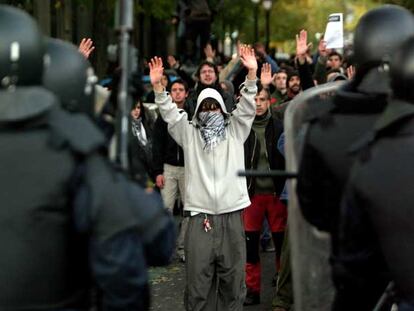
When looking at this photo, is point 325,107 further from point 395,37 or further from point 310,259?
point 310,259

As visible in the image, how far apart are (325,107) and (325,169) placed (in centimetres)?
39

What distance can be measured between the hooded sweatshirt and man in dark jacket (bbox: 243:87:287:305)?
1.05 m

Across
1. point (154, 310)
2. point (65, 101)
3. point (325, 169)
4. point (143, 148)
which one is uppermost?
point (65, 101)

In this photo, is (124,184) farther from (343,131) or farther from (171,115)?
(171,115)

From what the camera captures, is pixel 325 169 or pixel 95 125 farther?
pixel 325 169

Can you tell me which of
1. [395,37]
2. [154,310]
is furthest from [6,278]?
[154,310]

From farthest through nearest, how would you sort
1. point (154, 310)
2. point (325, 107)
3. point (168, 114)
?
point (154, 310)
point (168, 114)
point (325, 107)

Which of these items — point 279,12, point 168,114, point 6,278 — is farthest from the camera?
point 279,12

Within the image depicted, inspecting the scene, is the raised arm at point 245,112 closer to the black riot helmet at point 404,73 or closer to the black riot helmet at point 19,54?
the black riot helmet at point 404,73

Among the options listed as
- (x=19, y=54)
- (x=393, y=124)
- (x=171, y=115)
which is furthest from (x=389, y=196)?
(x=171, y=115)

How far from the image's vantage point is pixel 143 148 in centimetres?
879

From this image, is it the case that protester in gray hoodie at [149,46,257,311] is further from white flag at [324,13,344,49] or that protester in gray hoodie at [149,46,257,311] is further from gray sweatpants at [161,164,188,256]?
gray sweatpants at [161,164,188,256]

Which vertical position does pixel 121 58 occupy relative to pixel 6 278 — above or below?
above

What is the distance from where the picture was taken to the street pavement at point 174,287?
8.11 metres
